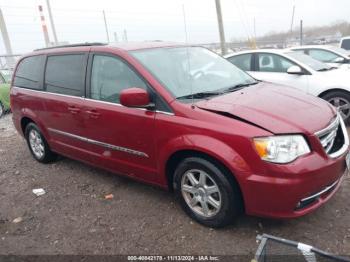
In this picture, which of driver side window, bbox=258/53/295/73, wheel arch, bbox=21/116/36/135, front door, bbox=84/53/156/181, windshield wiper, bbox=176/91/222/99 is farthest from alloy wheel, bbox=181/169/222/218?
driver side window, bbox=258/53/295/73

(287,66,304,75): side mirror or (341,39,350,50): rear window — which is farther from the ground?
(287,66,304,75): side mirror

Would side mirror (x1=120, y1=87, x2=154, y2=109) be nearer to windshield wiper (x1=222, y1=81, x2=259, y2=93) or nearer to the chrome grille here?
windshield wiper (x1=222, y1=81, x2=259, y2=93)

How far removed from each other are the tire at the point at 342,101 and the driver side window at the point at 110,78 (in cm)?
420

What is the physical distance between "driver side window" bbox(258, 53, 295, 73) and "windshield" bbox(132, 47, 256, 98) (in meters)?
2.92

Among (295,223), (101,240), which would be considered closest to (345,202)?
(295,223)

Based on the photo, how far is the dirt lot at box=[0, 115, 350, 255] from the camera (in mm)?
3201

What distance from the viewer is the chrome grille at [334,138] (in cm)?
307

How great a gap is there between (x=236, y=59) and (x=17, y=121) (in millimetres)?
4562

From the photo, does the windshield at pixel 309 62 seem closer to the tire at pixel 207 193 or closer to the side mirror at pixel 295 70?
the side mirror at pixel 295 70

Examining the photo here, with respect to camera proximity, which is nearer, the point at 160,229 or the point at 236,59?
the point at 160,229

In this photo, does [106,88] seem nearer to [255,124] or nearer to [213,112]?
[213,112]

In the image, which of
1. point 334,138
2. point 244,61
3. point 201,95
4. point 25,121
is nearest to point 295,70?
point 244,61

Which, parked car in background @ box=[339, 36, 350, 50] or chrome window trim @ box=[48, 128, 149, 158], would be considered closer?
chrome window trim @ box=[48, 128, 149, 158]

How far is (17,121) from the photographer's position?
5777 mm
